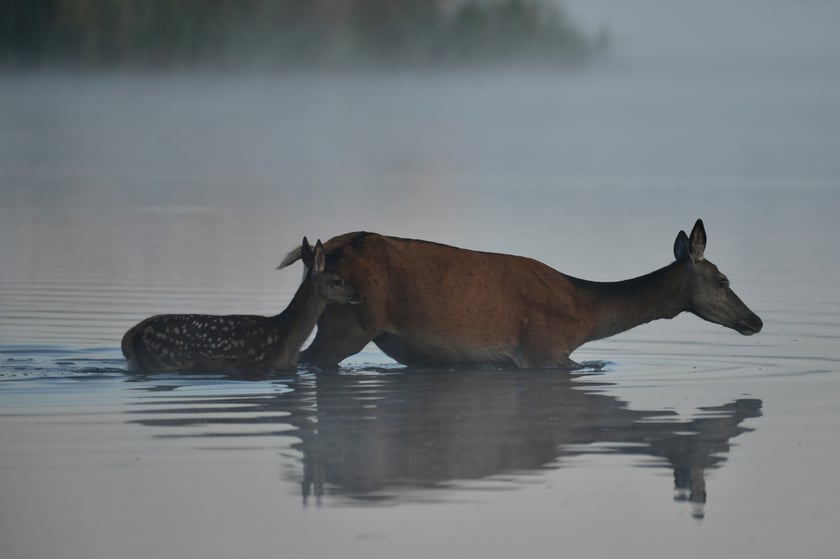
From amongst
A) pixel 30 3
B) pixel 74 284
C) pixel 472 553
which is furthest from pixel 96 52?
pixel 472 553

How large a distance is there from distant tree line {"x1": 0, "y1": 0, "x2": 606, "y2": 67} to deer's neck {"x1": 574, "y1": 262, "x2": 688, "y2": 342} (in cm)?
6327

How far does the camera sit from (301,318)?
44.2 ft

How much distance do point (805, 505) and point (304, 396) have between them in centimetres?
360

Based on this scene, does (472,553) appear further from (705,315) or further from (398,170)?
(398,170)

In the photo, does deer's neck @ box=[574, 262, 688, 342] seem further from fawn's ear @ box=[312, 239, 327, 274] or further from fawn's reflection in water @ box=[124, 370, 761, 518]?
fawn's ear @ box=[312, 239, 327, 274]

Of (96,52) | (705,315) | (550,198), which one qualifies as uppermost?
(96,52)

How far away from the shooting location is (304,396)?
488 inches

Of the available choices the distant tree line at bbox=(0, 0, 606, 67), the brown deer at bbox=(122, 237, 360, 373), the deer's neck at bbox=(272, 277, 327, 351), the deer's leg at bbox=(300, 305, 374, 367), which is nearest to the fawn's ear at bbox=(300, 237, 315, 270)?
the brown deer at bbox=(122, 237, 360, 373)

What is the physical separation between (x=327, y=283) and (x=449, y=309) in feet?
2.55

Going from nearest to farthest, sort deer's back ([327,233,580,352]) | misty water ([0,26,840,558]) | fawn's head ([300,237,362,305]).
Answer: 1. misty water ([0,26,840,558])
2. fawn's head ([300,237,362,305])
3. deer's back ([327,233,580,352])

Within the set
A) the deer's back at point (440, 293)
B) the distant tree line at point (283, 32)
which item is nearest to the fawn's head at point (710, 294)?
the deer's back at point (440, 293)

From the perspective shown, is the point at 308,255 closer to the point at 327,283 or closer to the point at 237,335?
the point at 327,283

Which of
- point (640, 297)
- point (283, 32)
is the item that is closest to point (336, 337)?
point (640, 297)

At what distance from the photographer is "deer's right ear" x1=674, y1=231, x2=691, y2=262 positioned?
1427 cm
